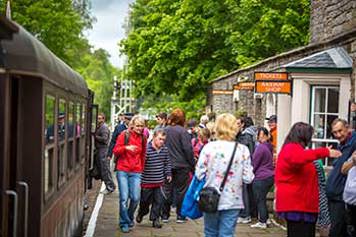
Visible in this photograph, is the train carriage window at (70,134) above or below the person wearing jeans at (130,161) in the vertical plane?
above

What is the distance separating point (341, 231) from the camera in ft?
26.6

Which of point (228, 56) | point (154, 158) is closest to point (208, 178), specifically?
point (154, 158)

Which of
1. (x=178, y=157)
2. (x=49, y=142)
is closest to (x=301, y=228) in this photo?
(x=49, y=142)

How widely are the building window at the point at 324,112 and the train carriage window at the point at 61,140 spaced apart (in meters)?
7.44

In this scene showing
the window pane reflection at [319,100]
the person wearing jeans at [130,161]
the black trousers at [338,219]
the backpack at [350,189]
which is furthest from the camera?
the window pane reflection at [319,100]

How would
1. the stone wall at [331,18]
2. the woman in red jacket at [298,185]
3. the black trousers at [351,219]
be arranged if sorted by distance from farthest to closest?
the stone wall at [331,18], the black trousers at [351,219], the woman in red jacket at [298,185]

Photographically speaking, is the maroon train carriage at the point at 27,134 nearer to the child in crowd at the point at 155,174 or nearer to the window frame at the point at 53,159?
the window frame at the point at 53,159

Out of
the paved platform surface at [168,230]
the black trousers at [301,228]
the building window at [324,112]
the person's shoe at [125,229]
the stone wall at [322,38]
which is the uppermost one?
the stone wall at [322,38]

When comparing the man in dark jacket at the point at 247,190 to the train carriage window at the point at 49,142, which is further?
the man in dark jacket at the point at 247,190

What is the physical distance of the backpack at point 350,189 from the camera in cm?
764

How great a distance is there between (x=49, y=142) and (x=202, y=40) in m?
29.4

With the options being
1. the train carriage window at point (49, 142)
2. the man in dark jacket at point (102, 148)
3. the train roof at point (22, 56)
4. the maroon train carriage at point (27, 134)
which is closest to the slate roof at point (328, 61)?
the man in dark jacket at point (102, 148)

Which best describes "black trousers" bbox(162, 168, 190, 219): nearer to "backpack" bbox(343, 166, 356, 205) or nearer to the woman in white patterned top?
"backpack" bbox(343, 166, 356, 205)

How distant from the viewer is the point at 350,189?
25.2ft
